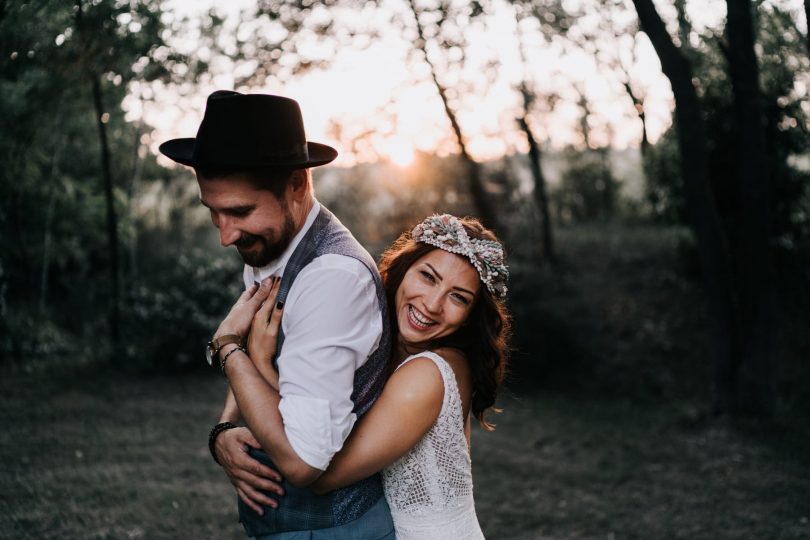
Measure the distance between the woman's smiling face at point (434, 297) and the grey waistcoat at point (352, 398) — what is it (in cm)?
28

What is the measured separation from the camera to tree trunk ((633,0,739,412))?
7258 millimetres

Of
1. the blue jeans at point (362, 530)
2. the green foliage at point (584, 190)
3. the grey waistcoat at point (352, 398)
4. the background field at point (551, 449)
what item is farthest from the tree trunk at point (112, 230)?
the green foliage at point (584, 190)

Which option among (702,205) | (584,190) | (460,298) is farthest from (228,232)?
(584,190)

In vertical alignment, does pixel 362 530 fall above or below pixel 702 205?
below

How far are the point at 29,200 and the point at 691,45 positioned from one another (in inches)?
429

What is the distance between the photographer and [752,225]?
24.7 ft

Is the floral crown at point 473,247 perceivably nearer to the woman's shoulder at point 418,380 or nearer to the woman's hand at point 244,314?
the woman's shoulder at point 418,380

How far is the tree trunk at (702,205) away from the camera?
726cm

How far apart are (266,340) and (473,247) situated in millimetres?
876

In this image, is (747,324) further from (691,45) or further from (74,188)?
(74,188)

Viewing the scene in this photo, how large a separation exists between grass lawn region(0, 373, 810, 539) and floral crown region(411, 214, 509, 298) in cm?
357

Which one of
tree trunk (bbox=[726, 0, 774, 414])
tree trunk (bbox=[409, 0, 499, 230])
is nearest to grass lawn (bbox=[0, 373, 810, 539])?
tree trunk (bbox=[726, 0, 774, 414])

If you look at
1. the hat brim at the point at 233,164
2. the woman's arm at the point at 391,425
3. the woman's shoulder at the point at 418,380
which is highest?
the hat brim at the point at 233,164

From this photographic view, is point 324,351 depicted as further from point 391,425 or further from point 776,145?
point 776,145
